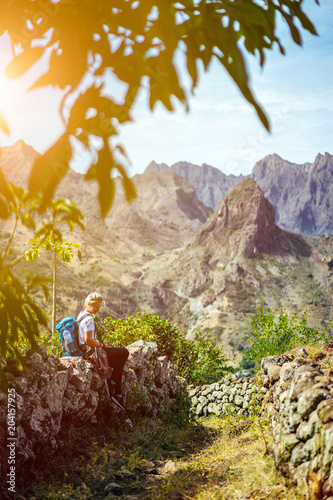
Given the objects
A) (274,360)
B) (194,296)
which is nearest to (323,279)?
(194,296)

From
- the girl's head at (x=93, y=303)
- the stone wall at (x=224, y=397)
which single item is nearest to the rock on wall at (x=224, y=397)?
the stone wall at (x=224, y=397)

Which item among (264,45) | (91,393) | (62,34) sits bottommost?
(91,393)

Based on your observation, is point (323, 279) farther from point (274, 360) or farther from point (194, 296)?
point (274, 360)

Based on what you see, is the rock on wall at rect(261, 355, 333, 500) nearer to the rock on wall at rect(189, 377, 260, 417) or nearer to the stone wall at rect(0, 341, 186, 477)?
the stone wall at rect(0, 341, 186, 477)

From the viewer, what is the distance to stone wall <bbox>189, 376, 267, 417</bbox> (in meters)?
12.7

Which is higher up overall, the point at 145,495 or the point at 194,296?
the point at 145,495

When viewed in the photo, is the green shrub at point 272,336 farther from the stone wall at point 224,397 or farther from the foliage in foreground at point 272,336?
the stone wall at point 224,397

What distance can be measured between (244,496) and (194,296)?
507 feet

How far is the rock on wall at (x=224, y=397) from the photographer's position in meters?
12.8

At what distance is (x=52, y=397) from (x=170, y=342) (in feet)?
25.8

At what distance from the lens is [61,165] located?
2.31 meters

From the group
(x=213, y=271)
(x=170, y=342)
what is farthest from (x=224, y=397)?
(x=213, y=271)

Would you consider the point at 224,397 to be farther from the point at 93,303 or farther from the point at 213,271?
the point at 213,271

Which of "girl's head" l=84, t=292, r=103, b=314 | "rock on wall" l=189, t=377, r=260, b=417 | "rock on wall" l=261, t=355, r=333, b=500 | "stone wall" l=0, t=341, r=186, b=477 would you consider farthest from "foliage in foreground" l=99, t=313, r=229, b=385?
"rock on wall" l=261, t=355, r=333, b=500
